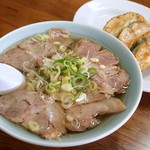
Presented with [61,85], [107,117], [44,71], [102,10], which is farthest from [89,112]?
[102,10]

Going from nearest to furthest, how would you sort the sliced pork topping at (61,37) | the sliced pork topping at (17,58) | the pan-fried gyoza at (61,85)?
the pan-fried gyoza at (61,85), the sliced pork topping at (17,58), the sliced pork topping at (61,37)

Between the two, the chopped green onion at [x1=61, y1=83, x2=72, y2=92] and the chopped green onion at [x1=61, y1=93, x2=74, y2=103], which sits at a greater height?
the chopped green onion at [x1=61, y1=83, x2=72, y2=92]

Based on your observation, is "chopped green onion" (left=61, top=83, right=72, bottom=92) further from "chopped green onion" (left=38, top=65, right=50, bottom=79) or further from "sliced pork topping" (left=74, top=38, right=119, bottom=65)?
"sliced pork topping" (left=74, top=38, right=119, bottom=65)

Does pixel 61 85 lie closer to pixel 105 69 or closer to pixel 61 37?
pixel 105 69

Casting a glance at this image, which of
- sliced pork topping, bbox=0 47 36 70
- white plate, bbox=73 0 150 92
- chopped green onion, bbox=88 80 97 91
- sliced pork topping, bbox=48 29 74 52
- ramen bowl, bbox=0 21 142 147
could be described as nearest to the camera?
ramen bowl, bbox=0 21 142 147

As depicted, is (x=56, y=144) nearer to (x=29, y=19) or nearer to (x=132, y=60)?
(x=132, y=60)

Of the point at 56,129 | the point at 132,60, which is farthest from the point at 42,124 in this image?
the point at 132,60

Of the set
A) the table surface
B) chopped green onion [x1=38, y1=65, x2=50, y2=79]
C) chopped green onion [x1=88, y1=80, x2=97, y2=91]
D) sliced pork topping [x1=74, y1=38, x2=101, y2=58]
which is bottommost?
the table surface

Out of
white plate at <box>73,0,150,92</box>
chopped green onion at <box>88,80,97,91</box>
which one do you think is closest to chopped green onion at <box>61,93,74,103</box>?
chopped green onion at <box>88,80,97,91</box>

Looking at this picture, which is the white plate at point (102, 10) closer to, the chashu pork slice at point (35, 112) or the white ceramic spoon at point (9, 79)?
the white ceramic spoon at point (9, 79)

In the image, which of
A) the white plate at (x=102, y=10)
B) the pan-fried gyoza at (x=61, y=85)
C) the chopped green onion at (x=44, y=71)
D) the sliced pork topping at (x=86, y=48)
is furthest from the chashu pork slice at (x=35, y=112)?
the white plate at (x=102, y=10)
